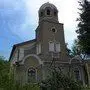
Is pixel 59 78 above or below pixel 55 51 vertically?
below

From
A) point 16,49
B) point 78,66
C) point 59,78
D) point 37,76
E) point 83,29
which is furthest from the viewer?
point 16,49

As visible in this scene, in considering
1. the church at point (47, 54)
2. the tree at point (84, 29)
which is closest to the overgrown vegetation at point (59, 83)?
the tree at point (84, 29)

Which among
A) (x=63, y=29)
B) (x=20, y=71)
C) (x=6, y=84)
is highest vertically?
(x=63, y=29)

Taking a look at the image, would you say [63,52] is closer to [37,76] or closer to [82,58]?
[82,58]

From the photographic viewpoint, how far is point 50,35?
133 feet

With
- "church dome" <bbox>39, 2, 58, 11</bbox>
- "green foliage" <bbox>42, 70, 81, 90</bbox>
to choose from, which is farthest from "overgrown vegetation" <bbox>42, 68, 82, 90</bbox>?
"church dome" <bbox>39, 2, 58, 11</bbox>

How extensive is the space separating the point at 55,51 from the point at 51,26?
4.18 m

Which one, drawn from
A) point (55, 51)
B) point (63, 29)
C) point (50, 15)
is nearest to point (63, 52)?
point (55, 51)

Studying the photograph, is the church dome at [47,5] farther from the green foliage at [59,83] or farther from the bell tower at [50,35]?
the green foliage at [59,83]

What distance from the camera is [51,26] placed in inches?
1619

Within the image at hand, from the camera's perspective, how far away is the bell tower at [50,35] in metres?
39.7

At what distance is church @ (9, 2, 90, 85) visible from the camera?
3722cm

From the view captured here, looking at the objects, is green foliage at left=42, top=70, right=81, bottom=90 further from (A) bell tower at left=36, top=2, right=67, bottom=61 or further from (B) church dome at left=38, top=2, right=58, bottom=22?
(B) church dome at left=38, top=2, right=58, bottom=22

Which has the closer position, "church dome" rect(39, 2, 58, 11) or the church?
the church
